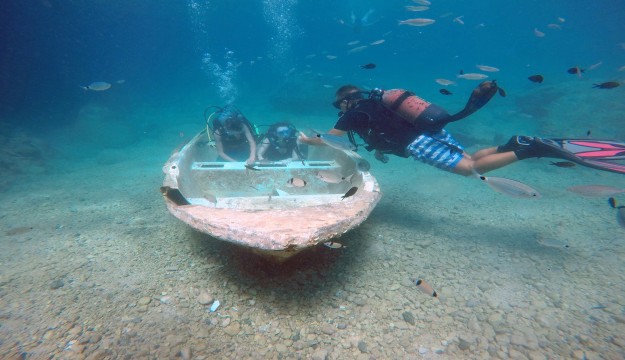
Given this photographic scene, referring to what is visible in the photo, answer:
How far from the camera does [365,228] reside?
17.7 feet

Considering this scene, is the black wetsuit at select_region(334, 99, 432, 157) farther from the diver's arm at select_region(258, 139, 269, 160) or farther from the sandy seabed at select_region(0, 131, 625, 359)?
the diver's arm at select_region(258, 139, 269, 160)

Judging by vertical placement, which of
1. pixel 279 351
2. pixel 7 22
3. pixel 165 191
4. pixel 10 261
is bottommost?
pixel 279 351

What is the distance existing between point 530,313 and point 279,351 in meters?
3.20

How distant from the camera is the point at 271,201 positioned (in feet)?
17.3

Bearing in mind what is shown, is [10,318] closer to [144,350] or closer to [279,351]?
[144,350]

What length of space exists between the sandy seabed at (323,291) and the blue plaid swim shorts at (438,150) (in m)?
1.47

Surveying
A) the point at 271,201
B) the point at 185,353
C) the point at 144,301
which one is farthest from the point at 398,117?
the point at 144,301

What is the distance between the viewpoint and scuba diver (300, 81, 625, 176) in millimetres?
4426

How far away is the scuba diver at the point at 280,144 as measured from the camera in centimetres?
864

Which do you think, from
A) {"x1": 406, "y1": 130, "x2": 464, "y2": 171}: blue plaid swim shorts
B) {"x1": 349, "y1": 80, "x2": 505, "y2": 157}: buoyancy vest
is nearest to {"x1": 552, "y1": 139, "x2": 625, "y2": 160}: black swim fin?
{"x1": 349, "y1": 80, "x2": 505, "y2": 157}: buoyancy vest

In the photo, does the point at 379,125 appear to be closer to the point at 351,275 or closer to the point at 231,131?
the point at 351,275

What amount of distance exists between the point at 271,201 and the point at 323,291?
221 centimetres

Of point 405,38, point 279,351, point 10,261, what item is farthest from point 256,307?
point 405,38

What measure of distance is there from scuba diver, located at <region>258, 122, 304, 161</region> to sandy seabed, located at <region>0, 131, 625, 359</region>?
3.77m
